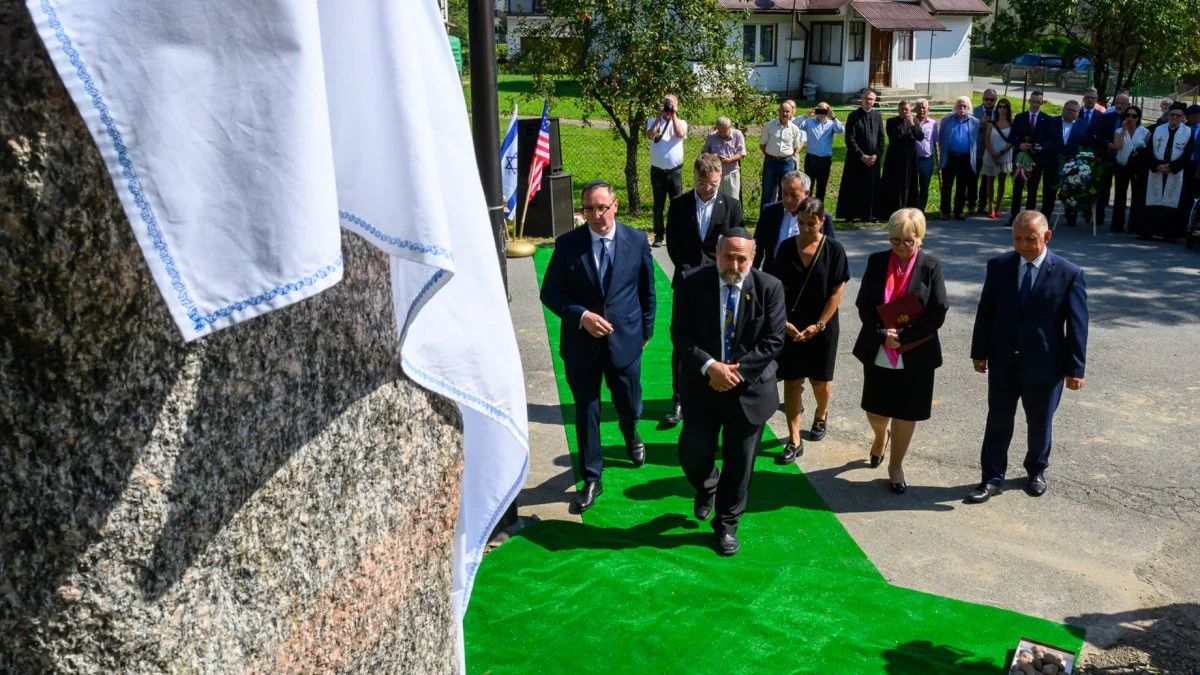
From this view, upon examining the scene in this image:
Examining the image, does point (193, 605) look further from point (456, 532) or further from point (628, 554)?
point (628, 554)

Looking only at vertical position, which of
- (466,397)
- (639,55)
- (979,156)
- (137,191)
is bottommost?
(979,156)

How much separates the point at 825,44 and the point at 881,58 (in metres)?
2.20

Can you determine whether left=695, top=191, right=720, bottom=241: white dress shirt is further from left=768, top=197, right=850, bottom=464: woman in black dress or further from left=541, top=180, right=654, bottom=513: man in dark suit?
left=541, top=180, right=654, bottom=513: man in dark suit

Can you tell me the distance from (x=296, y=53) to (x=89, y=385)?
2.15ft

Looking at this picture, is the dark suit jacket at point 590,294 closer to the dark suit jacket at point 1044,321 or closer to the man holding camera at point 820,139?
the dark suit jacket at point 1044,321

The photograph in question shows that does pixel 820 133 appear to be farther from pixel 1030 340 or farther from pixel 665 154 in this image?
pixel 1030 340

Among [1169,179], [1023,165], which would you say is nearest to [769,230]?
[1169,179]

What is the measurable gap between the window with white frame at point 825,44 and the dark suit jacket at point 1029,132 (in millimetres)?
26721

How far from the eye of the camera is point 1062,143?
644 inches

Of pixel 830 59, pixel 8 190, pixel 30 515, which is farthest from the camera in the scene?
pixel 830 59

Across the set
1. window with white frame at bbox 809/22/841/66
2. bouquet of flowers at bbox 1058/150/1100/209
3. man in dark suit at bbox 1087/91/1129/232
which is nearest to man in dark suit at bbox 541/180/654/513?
bouquet of flowers at bbox 1058/150/1100/209

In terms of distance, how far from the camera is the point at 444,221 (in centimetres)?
211

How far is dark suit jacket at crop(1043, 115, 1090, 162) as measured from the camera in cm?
1634

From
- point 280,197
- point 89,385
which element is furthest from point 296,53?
point 89,385
